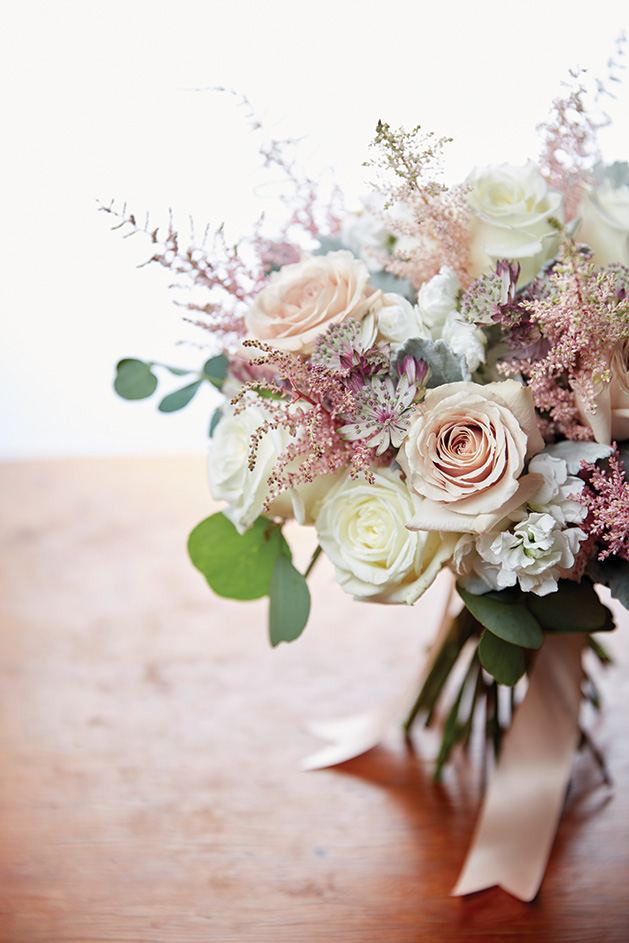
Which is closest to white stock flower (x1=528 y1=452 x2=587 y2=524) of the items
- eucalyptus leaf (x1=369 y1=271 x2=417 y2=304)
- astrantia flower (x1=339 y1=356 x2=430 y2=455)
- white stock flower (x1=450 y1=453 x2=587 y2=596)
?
white stock flower (x1=450 y1=453 x2=587 y2=596)

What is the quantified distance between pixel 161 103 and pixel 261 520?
127cm

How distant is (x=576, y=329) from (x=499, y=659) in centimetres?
27

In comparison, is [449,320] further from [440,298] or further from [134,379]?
[134,379]

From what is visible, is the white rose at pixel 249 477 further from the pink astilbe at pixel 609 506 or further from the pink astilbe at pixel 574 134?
the pink astilbe at pixel 574 134

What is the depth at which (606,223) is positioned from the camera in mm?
649

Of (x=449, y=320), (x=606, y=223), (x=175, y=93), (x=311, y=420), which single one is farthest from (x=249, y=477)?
(x=175, y=93)

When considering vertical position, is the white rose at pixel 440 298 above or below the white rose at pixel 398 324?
above

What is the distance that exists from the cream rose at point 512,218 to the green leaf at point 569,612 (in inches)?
10.1

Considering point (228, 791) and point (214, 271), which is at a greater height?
point (214, 271)

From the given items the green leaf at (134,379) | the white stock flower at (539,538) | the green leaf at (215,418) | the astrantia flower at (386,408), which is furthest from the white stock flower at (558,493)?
the green leaf at (134,379)

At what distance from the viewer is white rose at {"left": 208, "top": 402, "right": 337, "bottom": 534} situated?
0.64 metres

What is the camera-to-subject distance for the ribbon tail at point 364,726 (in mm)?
872

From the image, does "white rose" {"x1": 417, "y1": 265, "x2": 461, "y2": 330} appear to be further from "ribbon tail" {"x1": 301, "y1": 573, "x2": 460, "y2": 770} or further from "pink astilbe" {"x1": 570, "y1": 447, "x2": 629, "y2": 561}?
"ribbon tail" {"x1": 301, "y1": 573, "x2": 460, "y2": 770}

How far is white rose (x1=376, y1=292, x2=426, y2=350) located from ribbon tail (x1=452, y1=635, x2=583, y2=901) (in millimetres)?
359
